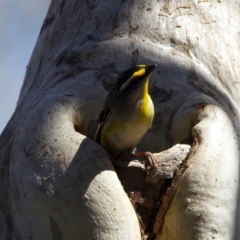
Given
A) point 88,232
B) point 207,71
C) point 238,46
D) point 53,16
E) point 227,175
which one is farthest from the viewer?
point 53,16

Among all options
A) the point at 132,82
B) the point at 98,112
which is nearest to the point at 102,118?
the point at 98,112

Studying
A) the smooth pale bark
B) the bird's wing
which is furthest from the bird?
the smooth pale bark

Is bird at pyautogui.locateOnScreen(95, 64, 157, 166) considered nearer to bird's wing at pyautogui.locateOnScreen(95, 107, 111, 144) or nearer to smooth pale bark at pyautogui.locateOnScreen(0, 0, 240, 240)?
bird's wing at pyautogui.locateOnScreen(95, 107, 111, 144)

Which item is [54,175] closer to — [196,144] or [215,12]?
[196,144]

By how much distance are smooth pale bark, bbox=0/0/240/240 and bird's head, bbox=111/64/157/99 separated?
0.15 metres

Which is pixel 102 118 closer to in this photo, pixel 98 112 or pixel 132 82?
pixel 98 112

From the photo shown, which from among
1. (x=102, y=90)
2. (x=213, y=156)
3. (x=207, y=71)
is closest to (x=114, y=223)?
(x=213, y=156)

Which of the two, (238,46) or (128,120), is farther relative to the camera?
(238,46)

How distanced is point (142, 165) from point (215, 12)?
56.7 inches

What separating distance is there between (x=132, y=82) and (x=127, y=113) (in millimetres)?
172

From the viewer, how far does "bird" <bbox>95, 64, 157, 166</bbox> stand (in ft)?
11.4

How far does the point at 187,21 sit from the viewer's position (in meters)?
4.15

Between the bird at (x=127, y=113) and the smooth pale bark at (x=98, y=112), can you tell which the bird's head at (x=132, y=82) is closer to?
the bird at (x=127, y=113)

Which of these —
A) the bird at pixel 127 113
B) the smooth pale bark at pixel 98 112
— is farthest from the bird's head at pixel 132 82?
the smooth pale bark at pixel 98 112
